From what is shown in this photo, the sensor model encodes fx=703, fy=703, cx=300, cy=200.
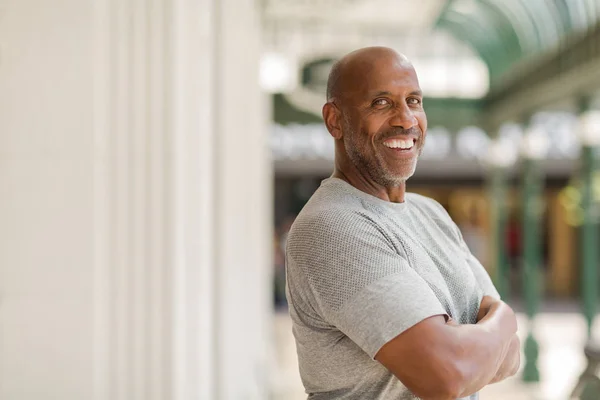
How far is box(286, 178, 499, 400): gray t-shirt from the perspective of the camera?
114 centimetres

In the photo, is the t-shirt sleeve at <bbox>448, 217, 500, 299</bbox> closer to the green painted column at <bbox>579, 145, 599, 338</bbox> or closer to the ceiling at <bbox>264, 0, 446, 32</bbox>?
the ceiling at <bbox>264, 0, 446, 32</bbox>

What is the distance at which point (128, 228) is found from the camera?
6.24 ft

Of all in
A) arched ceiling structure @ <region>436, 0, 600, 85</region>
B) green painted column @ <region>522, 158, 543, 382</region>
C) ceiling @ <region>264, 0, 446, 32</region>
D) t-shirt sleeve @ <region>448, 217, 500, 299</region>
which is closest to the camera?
t-shirt sleeve @ <region>448, 217, 500, 299</region>

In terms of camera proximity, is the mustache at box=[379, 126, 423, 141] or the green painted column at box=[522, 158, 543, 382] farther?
the green painted column at box=[522, 158, 543, 382]

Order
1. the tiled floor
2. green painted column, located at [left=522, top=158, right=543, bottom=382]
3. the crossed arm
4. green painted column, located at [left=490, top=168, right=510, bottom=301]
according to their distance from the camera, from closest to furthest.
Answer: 1. the crossed arm
2. the tiled floor
3. green painted column, located at [left=522, top=158, right=543, bottom=382]
4. green painted column, located at [left=490, top=168, right=510, bottom=301]

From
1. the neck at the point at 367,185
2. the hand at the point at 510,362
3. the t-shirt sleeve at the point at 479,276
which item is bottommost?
the hand at the point at 510,362

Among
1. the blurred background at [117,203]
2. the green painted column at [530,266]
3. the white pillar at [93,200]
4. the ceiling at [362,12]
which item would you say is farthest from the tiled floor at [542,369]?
the white pillar at [93,200]

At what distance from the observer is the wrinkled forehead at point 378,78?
48.8 inches

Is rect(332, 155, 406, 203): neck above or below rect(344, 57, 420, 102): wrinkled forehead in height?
below

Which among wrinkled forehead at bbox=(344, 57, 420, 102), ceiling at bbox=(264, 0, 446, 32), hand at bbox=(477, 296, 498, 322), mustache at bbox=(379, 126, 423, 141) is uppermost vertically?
ceiling at bbox=(264, 0, 446, 32)

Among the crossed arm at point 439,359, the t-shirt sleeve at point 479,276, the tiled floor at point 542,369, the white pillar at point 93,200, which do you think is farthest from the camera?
the tiled floor at point 542,369

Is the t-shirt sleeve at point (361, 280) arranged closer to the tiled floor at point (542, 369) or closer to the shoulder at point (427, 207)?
the shoulder at point (427, 207)

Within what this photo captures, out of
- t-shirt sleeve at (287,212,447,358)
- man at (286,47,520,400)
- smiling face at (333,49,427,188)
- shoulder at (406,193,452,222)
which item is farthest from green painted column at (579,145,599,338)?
t-shirt sleeve at (287,212,447,358)

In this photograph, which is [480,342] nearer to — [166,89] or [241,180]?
[166,89]
